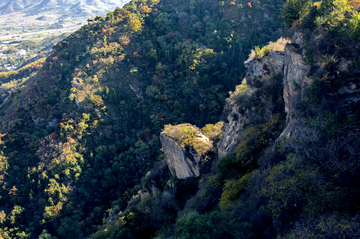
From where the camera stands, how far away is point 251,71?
83.4 ft

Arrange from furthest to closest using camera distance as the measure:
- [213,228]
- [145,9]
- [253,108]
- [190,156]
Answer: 1. [145,9]
2. [190,156]
3. [253,108]
4. [213,228]

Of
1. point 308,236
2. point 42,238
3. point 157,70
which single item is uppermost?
point 308,236

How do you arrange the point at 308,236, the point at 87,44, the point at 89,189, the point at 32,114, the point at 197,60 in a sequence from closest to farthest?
the point at 308,236 → the point at 89,189 → the point at 32,114 → the point at 197,60 → the point at 87,44

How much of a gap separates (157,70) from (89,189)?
30.7 meters

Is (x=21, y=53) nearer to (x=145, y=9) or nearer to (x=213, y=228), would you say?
(x=145, y=9)

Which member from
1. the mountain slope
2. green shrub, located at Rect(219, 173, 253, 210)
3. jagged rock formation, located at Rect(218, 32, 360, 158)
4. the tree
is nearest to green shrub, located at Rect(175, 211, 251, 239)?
green shrub, located at Rect(219, 173, 253, 210)

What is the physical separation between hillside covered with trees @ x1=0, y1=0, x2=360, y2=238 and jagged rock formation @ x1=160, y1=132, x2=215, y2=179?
2.42 feet

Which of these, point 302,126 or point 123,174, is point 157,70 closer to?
point 123,174

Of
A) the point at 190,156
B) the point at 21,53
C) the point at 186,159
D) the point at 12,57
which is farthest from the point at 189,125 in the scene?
the point at 21,53

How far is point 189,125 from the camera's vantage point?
99.8 ft

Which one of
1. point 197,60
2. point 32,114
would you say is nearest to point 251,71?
point 197,60

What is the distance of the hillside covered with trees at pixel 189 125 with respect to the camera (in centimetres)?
1282

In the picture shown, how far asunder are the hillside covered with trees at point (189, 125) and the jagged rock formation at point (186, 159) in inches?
29.1

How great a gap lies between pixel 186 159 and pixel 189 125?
6087 millimetres
